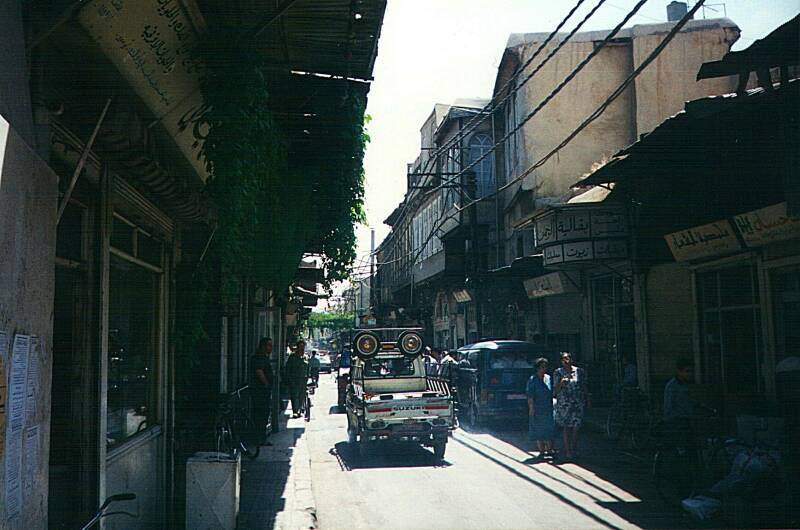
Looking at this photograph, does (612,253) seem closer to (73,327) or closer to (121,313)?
(121,313)

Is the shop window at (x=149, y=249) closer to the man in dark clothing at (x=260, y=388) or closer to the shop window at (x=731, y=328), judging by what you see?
the man in dark clothing at (x=260, y=388)

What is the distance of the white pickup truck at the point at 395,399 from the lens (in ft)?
43.8

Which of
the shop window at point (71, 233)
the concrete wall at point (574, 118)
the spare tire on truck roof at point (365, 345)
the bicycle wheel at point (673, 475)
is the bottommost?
the bicycle wheel at point (673, 475)

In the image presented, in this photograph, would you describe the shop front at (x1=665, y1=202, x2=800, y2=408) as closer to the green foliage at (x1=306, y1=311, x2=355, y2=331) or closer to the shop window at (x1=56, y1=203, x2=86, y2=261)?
the shop window at (x1=56, y1=203, x2=86, y2=261)

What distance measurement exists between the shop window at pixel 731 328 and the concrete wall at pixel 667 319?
0.47m

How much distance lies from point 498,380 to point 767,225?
8167 millimetres

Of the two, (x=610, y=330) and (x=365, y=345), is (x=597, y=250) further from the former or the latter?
(x=365, y=345)

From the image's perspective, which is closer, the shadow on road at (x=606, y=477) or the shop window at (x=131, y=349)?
the shop window at (x=131, y=349)

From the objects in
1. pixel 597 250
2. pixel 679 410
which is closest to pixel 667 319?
pixel 597 250

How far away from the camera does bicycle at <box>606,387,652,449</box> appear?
14062mm

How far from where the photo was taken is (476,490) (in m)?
10.5

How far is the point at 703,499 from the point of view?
8703mm

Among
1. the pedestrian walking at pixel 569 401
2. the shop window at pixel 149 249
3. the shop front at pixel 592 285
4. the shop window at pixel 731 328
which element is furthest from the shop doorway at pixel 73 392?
the shop front at pixel 592 285

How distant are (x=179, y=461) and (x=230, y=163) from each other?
16.7 ft
